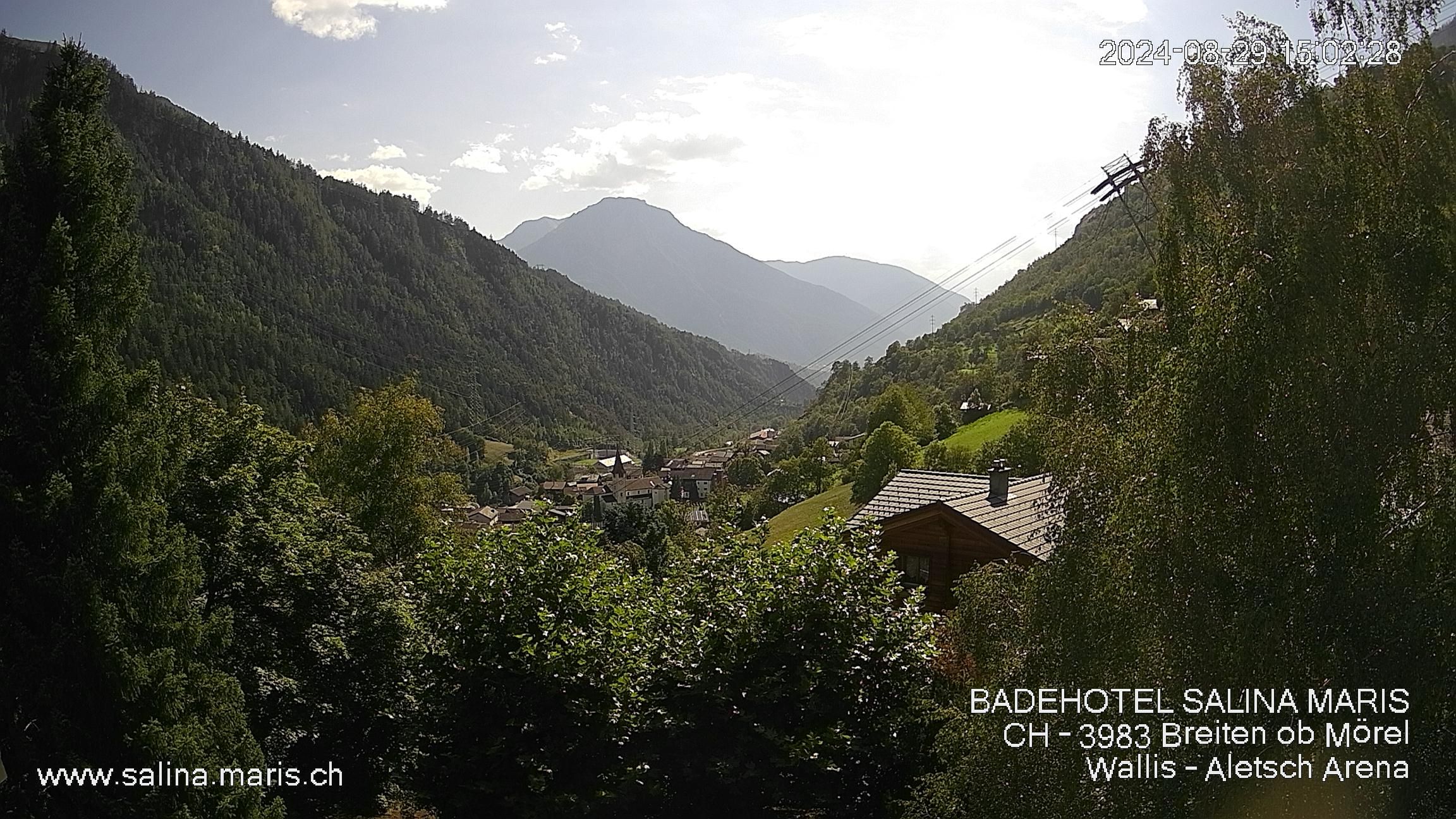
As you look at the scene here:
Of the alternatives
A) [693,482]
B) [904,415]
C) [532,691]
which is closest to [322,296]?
[693,482]

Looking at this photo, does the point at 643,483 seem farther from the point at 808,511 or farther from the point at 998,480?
the point at 998,480

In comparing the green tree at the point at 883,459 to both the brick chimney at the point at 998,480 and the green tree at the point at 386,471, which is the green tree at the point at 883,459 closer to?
the brick chimney at the point at 998,480

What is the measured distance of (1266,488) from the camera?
664cm

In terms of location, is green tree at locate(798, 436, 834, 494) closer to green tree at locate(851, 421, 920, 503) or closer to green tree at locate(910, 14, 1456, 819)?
green tree at locate(851, 421, 920, 503)

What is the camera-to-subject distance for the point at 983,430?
61688mm

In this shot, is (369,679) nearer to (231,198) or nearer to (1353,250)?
(1353,250)

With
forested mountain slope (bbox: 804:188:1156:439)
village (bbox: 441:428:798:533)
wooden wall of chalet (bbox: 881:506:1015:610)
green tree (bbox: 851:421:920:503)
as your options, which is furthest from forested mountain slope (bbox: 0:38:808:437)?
wooden wall of chalet (bbox: 881:506:1015:610)

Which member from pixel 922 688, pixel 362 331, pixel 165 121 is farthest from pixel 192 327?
pixel 922 688

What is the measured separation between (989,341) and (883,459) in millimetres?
64627

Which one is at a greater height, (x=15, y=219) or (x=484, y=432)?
(x=484, y=432)

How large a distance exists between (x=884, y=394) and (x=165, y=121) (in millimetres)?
149991

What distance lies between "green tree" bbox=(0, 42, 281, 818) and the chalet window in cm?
1621

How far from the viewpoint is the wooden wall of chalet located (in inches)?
810

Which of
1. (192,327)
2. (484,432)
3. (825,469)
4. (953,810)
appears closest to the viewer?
(953,810)
